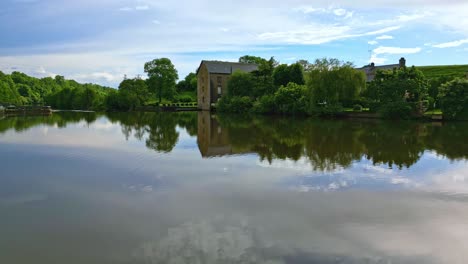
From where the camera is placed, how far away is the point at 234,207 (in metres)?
7.74

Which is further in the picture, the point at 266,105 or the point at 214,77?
the point at 214,77

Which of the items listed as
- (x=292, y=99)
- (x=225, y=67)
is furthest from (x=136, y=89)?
(x=292, y=99)

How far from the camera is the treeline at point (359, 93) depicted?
3181 cm

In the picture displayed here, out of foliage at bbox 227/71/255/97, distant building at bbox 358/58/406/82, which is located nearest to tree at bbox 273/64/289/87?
foliage at bbox 227/71/255/97

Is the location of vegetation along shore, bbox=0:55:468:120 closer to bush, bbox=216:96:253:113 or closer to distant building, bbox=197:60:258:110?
bush, bbox=216:96:253:113

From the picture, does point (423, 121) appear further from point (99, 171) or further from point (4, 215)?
point (4, 215)

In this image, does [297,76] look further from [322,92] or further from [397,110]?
[397,110]

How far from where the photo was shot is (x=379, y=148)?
16.4 meters

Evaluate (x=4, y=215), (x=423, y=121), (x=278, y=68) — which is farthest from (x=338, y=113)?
(x=4, y=215)

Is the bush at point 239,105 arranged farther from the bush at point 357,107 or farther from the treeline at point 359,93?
the bush at point 357,107

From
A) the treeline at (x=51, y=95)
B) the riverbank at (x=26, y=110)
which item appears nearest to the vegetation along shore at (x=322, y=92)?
the treeline at (x=51, y=95)

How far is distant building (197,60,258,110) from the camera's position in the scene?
6481 centimetres

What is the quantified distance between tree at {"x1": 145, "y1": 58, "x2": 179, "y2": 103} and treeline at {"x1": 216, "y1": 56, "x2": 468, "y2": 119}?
2938 centimetres

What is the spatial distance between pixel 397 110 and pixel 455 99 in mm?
4786
